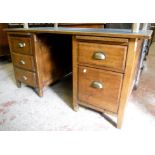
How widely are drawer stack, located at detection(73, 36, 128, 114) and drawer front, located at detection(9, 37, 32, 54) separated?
1.64 feet

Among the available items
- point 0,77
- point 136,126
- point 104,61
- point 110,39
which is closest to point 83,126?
point 136,126

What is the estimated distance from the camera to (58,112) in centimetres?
127

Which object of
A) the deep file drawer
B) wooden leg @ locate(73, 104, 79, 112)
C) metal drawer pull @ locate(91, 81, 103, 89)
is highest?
the deep file drawer

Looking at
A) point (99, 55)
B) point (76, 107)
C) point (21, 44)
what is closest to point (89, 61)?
point (99, 55)

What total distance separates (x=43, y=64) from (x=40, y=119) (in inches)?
20.6

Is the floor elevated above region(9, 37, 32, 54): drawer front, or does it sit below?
below

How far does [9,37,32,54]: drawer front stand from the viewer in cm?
129

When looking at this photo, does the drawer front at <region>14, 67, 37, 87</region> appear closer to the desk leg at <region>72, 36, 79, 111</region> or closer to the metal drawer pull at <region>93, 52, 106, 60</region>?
the desk leg at <region>72, 36, 79, 111</region>

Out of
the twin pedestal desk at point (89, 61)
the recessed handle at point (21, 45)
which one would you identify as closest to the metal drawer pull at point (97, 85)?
the twin pedestal desk at point (89, 61)

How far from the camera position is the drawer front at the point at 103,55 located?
88cm

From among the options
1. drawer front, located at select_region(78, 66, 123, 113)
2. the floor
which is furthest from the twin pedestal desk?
the floor

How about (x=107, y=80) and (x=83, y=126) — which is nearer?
(x=107, y=80)
